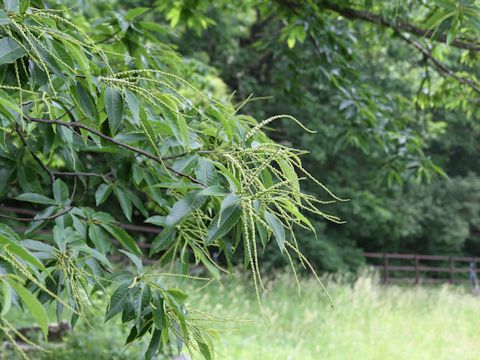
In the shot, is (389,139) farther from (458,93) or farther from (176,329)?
(176,329)

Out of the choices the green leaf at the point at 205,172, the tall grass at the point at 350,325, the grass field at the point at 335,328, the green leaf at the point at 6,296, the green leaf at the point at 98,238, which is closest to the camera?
the green leaf at the point at 6,296

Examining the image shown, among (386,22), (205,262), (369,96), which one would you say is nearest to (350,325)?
(369,96)

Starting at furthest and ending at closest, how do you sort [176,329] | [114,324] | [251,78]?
[251,78], [114,324], [176,329]

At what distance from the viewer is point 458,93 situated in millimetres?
4059

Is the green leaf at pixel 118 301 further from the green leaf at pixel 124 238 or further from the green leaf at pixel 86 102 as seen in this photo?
the green leaf at pixel 86 102

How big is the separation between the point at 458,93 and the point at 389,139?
0.67 m

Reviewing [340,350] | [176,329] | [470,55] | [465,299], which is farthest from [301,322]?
[176,329]

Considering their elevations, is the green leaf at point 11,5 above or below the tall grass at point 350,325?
above

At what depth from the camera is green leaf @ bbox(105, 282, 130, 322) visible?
4.35 ft

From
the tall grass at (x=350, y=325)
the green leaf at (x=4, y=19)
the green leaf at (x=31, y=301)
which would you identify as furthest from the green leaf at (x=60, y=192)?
the tall grass at (x=350, y=325)

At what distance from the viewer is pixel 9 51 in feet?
3.38

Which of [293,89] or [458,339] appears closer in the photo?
[293,89]

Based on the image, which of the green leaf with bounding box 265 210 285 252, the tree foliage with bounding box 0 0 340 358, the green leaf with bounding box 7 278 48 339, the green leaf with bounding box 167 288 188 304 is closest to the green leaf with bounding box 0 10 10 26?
the tree foliage with bounding box 0 0 340 358

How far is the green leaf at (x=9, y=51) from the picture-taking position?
1.02 m
